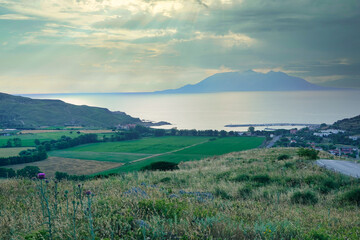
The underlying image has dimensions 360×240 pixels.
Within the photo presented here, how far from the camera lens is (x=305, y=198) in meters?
8.80

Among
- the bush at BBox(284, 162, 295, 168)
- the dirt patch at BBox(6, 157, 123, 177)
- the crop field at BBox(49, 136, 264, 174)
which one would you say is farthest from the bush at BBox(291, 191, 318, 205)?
the crop field at BBox(49, 136, 264, 174)

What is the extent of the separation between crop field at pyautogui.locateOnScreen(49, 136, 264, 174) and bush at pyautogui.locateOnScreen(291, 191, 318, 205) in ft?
118

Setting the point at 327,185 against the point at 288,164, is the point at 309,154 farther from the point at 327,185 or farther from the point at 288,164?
the point at 327,185

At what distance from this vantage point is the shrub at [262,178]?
39.5 ft

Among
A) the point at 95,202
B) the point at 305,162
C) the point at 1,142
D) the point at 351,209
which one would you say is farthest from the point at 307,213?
the point at 1,142

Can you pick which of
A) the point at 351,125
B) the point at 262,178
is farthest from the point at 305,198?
the point at 351,125

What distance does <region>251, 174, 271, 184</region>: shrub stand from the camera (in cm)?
1205

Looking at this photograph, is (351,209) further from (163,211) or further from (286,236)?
(163,211)

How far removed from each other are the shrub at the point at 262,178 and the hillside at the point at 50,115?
109 metres

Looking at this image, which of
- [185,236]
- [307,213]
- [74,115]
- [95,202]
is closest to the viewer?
[185,236]

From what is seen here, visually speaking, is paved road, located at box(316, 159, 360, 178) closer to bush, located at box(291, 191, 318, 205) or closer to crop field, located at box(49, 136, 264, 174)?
bush, located at box(291, 191, 318, 205)

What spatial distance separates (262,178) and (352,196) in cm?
400

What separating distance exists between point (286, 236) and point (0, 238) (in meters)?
5.01

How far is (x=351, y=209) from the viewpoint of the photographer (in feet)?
25.6
